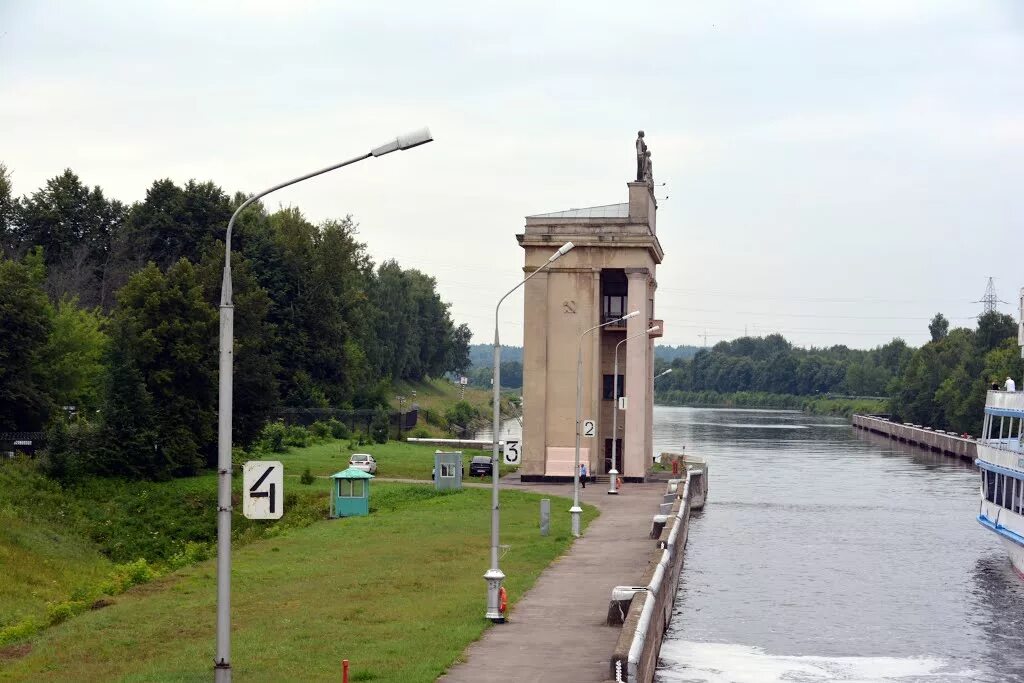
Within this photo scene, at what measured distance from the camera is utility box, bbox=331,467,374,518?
197 feet

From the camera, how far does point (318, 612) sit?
34188 mm

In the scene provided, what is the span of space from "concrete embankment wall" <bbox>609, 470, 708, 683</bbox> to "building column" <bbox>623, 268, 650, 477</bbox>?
2363 cm

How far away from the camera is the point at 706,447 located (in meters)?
140

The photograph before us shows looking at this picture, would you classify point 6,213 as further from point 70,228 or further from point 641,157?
point 641,157

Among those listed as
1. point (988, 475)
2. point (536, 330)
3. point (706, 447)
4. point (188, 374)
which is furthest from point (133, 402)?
point (706, 447)

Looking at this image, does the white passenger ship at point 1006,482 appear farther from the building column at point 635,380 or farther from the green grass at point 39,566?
the green grass at point 39,566

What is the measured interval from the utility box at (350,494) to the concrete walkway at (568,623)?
1129 centimetres

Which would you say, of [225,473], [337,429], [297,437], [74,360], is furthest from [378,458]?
[225,473]

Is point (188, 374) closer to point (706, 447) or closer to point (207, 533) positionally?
point (207, 533)

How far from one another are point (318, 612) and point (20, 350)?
43638mm

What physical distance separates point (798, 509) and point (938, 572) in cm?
2286

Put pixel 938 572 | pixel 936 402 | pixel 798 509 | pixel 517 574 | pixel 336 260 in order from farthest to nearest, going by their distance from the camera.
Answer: pixel 936 402
pixel 336 260
pixel 798 509
pixel 938 572
pixel 517 574

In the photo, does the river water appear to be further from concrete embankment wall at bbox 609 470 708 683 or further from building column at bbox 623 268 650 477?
building column at bbox 623 268 650 477

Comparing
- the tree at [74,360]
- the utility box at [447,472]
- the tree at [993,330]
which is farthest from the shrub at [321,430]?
the tree at [993,330]
